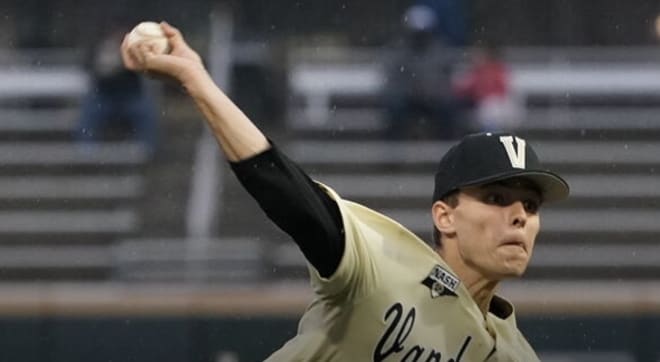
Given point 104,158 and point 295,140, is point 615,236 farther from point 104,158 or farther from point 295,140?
point 104,158

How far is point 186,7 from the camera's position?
1055cm

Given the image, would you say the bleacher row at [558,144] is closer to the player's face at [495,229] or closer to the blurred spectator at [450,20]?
the blurred spectator at [450,20]

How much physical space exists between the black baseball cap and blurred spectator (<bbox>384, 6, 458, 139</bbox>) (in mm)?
5805

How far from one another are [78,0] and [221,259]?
2.27 m

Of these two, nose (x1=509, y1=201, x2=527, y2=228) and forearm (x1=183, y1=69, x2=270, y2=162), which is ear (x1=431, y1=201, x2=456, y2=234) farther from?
forearm (x1=183, y1=69, x2=270, y2=162)

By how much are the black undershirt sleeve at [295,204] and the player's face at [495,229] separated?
46cm

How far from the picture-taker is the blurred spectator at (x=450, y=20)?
385 inches

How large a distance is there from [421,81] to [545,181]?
592 cm

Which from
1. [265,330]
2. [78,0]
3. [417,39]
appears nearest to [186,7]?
[78,0]

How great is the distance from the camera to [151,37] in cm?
330

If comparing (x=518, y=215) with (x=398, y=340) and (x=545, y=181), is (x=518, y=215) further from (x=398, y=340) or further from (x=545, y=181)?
(x=398, y=340)

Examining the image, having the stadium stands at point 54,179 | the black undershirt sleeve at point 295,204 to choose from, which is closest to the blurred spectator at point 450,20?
the stadium stands at point 54,179

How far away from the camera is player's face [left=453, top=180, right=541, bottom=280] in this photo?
3787 mm

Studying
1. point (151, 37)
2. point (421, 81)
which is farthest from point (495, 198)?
point (421, 81)
